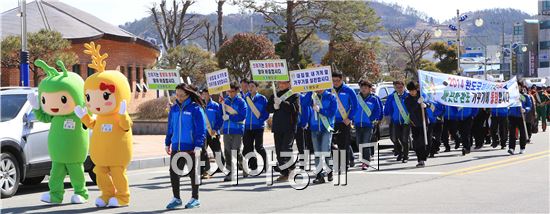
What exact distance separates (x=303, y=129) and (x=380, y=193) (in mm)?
2640

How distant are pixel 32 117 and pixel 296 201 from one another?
4.18m

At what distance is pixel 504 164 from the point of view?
1416 cm

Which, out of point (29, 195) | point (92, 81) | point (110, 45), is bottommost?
point (29, 195)

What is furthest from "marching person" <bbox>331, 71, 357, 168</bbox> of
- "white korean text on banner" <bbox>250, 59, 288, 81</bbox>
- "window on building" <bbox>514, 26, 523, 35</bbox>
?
"window on building" <bbox>514, 26, 523, 35</bbox>

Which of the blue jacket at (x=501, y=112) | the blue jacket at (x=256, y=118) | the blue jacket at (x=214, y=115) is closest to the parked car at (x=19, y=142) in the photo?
the blue jacket at (x=214, y=115)

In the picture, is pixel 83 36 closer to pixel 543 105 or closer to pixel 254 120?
pixel 543 105

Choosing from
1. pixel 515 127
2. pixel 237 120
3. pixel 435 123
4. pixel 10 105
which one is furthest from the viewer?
pixel 435 123

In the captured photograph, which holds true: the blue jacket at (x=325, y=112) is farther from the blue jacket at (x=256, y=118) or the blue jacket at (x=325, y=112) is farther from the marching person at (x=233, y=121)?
the marching person at (x=233, y=121)

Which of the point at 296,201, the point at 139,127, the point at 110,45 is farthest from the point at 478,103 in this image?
the point at 110,45

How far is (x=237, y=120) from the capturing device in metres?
12.8

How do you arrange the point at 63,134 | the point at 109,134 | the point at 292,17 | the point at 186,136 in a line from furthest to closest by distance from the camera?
the point at 292,17, the point at 63,134, the point at 109,134, the point at 186,136

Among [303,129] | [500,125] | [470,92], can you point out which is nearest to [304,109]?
[303,129]

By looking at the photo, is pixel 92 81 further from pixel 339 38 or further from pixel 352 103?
pixel 339 38

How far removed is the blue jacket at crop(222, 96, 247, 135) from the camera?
12.8 metres
